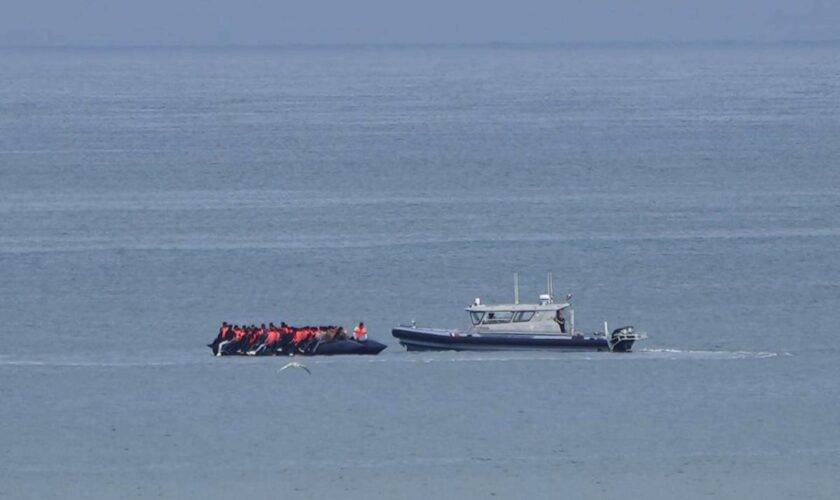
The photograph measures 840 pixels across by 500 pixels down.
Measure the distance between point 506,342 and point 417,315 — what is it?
7.94 meters

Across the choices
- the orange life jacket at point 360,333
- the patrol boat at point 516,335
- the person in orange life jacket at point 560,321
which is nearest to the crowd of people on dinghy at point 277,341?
the orange life jacket at point 360,333

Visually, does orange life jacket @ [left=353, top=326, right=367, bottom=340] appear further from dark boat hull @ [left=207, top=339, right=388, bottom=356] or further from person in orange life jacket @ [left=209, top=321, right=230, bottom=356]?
person in orange life jacket @ [left=209, top=321, right=230, bottom=356]

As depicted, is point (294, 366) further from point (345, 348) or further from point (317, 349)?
point (345, 348)

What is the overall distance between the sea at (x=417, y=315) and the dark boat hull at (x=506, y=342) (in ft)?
1.32

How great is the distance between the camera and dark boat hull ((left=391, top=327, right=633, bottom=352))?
48.7 meters

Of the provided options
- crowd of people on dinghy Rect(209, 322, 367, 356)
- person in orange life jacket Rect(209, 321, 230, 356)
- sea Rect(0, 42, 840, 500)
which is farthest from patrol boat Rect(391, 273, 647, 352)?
person in orange life jacket Rect(209, 321, 230, 356)

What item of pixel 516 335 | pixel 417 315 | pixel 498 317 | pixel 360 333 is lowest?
pixel 516 335

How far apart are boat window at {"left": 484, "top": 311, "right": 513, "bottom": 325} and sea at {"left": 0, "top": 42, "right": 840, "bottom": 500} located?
3.94 feet

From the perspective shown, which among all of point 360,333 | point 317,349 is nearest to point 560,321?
point 360,333

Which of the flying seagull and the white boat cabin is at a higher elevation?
the white boat cabin

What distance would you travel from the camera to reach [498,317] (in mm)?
49500

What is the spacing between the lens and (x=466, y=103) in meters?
188

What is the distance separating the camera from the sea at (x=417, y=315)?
37.4 m

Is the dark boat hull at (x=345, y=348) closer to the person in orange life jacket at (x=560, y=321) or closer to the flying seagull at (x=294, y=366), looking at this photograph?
the flying seagull at (x=294, y=366)
